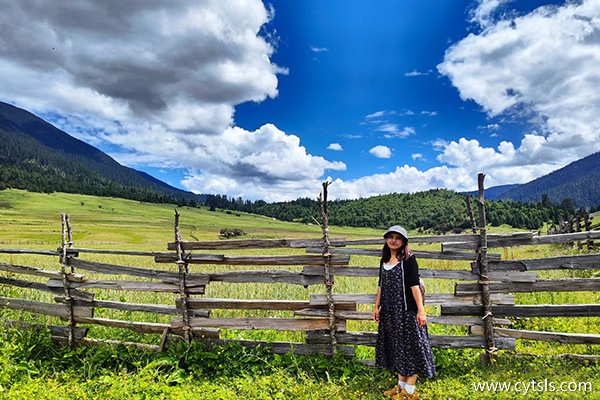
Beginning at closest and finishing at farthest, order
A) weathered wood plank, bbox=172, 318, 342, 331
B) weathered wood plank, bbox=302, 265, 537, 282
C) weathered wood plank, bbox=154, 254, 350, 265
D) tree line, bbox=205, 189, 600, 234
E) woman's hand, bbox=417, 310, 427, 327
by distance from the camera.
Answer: woman's hand, bbox=417, 310, 427, 327 → weathered wood plank, bbox=302, 265, 537, 282 → weathered wood plank, bbox=172, 318, 342, 331 → weathered wood plank, bbox=154, 254, 350, 265 → tree line, bbox=205, 189, 600, 234

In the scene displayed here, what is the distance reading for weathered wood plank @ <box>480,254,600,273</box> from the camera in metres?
5.86

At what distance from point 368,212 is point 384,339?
16973 cm

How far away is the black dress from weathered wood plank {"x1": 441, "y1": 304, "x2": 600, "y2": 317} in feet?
4.52

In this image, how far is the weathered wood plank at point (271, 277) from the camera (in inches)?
244

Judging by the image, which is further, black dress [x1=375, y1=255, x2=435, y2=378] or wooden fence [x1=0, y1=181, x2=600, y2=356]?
wooden fence [x1=0, y1=181, x2=600, y2=356]

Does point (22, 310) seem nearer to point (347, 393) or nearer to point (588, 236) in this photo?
point (347, 393)

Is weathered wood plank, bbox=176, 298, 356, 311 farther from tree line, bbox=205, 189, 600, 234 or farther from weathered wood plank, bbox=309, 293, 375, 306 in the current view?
tree line, bbox=205, 189, 600, 234

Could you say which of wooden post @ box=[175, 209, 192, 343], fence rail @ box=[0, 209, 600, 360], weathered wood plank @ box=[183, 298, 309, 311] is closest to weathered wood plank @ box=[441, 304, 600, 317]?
fence rail @ box=[0, 209, 600, 360]

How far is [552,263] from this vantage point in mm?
5988

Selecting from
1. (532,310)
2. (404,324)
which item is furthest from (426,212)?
(404,324)

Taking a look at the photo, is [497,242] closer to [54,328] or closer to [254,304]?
[254,304]

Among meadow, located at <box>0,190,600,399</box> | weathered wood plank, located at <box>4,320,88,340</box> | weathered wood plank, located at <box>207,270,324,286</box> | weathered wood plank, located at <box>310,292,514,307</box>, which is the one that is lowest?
meadow, located at <box>0,190,600,399</box>

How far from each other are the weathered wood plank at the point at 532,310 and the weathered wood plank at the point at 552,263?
60 cm

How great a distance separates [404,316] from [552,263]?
285 centimetres
